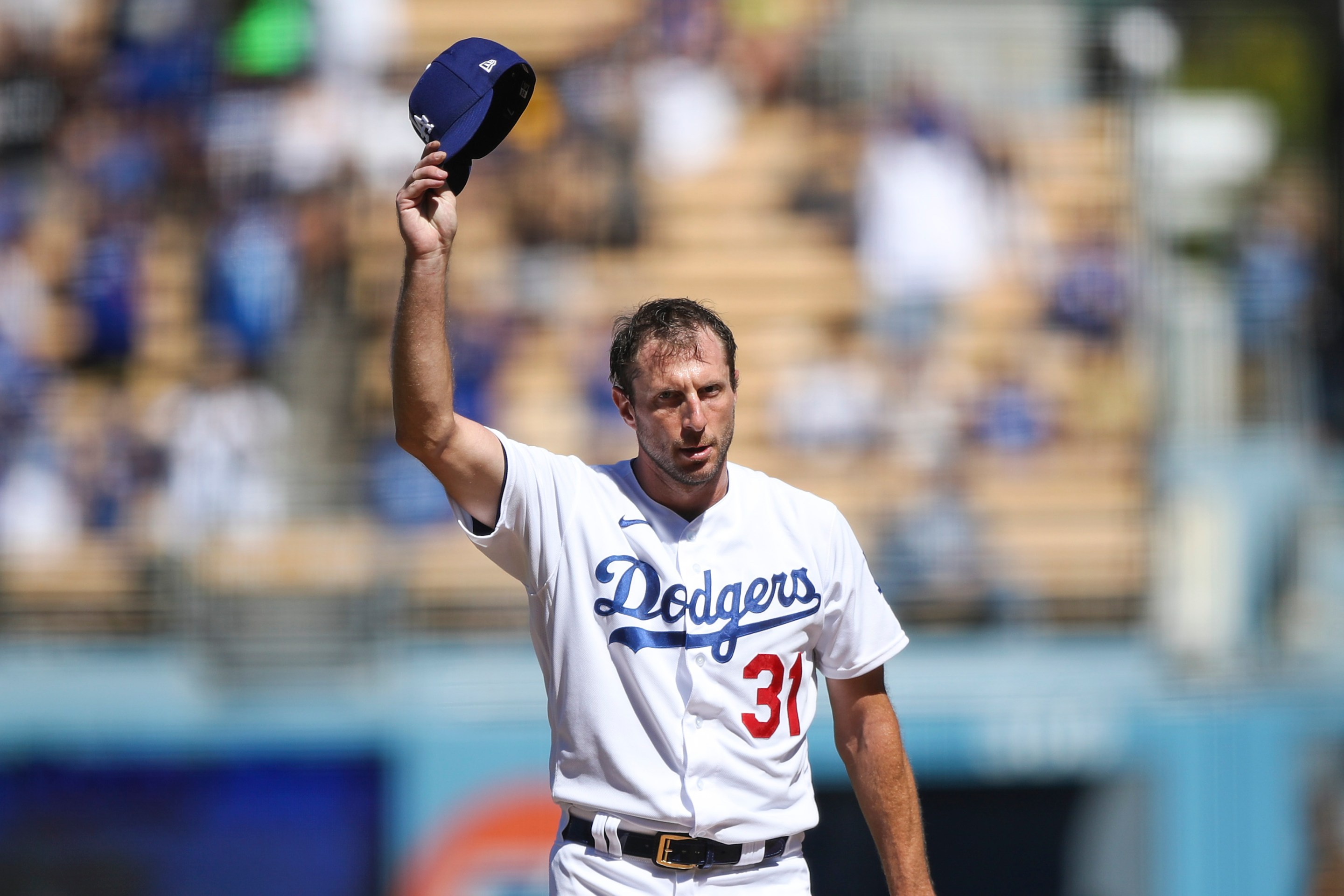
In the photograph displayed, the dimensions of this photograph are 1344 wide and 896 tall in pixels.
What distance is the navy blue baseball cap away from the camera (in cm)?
283

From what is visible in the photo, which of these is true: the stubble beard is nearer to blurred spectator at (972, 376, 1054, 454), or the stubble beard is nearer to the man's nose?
the man's nose

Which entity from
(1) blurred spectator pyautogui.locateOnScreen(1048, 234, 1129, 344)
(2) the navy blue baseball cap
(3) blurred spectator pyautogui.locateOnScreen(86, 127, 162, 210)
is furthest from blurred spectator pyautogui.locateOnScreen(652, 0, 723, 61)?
(2) the navy blue baseball cap

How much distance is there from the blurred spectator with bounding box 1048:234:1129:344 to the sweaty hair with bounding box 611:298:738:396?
5.77 meters

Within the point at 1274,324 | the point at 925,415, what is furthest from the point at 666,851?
the point at 1274,324

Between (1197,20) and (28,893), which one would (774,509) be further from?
(1197,20)

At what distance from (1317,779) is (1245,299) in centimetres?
270

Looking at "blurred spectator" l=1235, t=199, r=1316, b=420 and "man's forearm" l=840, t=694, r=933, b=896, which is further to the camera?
"blurred spectator" l=1235, t=199, r=1316, b=420

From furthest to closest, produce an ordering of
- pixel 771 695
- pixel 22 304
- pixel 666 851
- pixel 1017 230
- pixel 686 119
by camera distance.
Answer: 1. pixel 686 119
2. pixel 1017 230
3. pixel 22 304
4. pixel 771 695
5. pixel 666 851

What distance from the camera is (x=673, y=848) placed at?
2.79 m

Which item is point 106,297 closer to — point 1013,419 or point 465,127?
point 1013,419

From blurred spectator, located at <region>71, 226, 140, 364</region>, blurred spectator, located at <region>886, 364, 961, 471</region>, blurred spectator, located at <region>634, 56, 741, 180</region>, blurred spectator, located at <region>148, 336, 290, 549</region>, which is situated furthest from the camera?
blurred spectator, located at <region>634, 56, 741, 180</region>

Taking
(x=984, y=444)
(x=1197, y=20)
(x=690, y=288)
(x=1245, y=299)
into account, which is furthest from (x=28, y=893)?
(x=1197, y=20)

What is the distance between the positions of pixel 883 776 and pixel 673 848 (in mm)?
487

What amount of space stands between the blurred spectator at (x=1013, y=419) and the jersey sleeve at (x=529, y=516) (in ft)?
18.1
